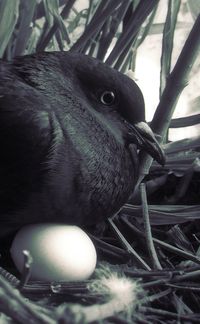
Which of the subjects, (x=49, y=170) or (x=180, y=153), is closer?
(x=49, y=170)

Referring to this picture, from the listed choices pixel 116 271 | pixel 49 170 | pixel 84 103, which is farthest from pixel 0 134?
pixel 116 271

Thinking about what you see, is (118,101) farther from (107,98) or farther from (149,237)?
(149,237)

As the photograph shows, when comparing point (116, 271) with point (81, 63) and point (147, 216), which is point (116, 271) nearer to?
point (147, 216)

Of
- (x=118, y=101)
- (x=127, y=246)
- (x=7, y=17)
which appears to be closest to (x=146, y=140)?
(x=118, y=101)

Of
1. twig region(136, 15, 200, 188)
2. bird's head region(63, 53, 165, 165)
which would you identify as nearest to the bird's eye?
bird's head region(63, 53, 165, 165)

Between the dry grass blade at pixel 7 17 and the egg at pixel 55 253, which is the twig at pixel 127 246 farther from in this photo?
the dry grass blade at pixel 7 17

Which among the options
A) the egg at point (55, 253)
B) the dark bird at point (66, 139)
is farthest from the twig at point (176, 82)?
the egg at point (55, 253)
